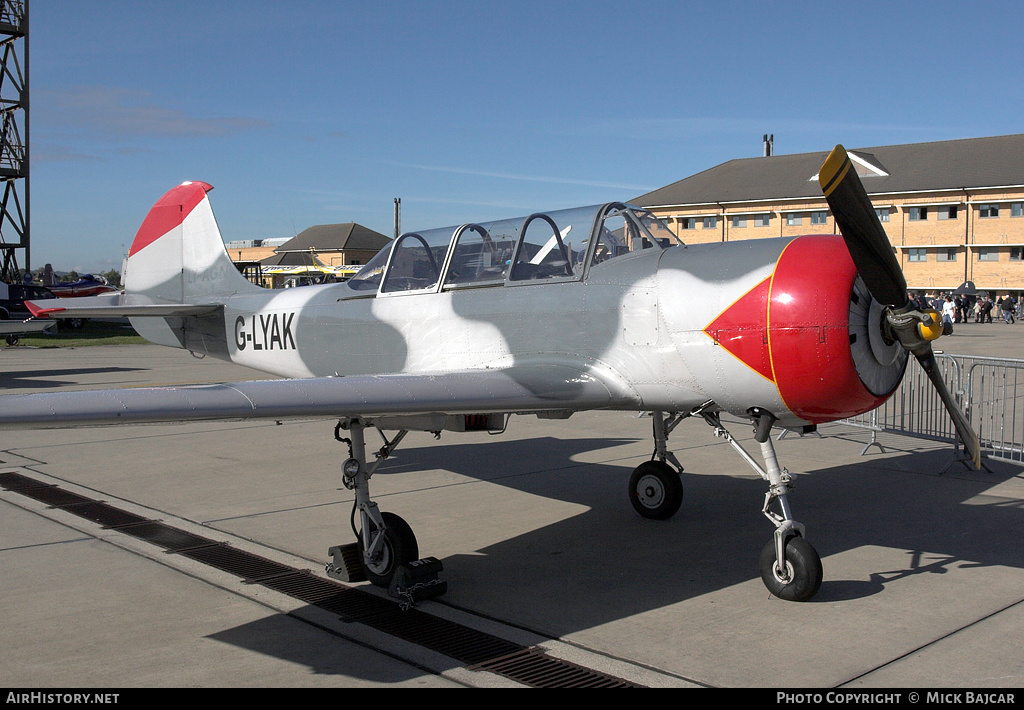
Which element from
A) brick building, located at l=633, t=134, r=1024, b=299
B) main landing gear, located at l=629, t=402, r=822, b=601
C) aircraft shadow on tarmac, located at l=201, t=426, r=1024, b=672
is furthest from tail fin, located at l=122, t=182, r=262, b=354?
brick building, located at l=633, t=134, r=1024, b=299

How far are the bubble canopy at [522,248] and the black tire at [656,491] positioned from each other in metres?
2.08

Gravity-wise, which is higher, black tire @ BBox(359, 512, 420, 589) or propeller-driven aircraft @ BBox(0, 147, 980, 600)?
propeller-driven aircraft @ BBox(0, 147, 980, 600)

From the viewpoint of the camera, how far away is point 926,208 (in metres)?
55.0

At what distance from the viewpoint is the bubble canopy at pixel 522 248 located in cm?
606

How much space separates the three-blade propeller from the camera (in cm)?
458

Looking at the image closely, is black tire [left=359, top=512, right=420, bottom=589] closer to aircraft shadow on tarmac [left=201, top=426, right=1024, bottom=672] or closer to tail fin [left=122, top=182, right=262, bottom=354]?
aircraft shadow on tarmac [left=201, top=426, right=1024, bottom=672]

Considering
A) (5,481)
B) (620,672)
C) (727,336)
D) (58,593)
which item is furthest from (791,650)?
(5,481)

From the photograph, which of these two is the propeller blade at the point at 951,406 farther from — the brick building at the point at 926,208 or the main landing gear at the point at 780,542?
the brick building at the point at 926,208

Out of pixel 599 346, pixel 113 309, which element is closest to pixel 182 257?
pixel 113 309

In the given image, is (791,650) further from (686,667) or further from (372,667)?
(372,667)

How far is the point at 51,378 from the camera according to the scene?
1817cm

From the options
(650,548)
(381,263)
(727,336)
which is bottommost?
(650,548)

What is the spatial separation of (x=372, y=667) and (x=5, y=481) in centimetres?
620

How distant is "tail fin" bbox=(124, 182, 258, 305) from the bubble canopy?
10.1 feet
